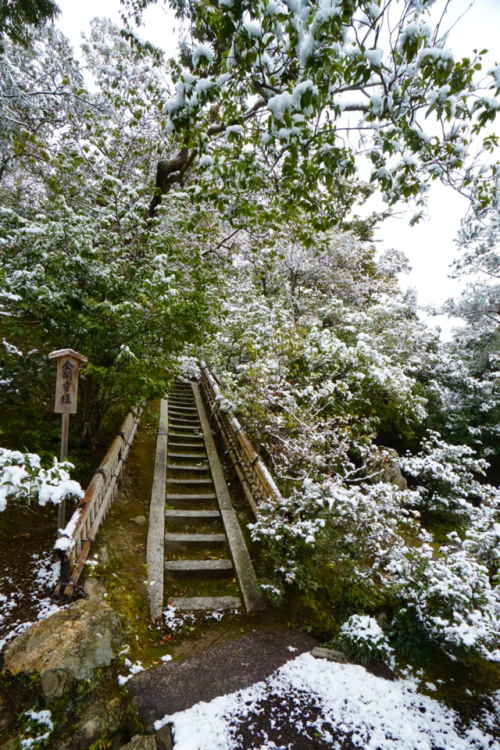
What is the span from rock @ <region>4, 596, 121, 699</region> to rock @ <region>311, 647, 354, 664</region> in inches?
77.3

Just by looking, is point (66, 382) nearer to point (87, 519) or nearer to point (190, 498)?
point (87, 519)

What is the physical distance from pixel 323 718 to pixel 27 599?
2.89 m

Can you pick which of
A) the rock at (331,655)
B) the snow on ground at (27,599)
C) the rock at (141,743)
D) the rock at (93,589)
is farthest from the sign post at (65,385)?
the rock at (331,655)

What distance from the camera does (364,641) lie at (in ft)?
10.8

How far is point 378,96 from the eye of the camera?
8.25 ft

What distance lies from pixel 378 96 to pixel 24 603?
541cm

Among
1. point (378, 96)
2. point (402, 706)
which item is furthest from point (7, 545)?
point (378, 96)

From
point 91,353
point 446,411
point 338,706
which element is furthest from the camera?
point 446,411

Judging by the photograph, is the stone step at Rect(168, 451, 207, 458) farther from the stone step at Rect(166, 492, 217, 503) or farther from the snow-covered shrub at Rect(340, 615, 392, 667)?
the snow-covered shrub at Rect(340, 615, 392, 667)

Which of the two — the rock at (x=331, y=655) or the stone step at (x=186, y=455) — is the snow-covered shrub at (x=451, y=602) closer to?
the rock at (x=331, y=655)

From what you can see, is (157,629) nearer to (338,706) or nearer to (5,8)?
(338,706)

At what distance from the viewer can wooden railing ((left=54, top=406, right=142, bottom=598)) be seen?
10.4 ft

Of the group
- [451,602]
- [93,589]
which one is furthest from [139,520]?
[451,602]

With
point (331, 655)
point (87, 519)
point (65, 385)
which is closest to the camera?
point (331, 655)
